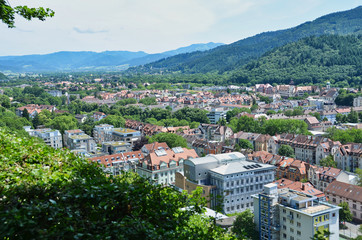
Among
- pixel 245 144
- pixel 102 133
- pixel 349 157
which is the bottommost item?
pixel 349 157

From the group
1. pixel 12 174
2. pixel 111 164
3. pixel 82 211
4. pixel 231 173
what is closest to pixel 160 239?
pixel 82 211

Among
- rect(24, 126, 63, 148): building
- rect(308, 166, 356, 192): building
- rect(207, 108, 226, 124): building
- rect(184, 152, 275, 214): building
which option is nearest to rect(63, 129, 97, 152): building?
rect(24, 126, 63, 148): building

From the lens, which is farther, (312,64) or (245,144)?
(312,64)

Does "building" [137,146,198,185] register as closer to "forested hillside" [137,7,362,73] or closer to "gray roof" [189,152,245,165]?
"gray roof" [189,152,245,165]

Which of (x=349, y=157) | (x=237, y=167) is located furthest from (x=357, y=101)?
(x=237, y=167)

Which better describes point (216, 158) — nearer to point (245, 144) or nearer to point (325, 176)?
point (325, 176)
